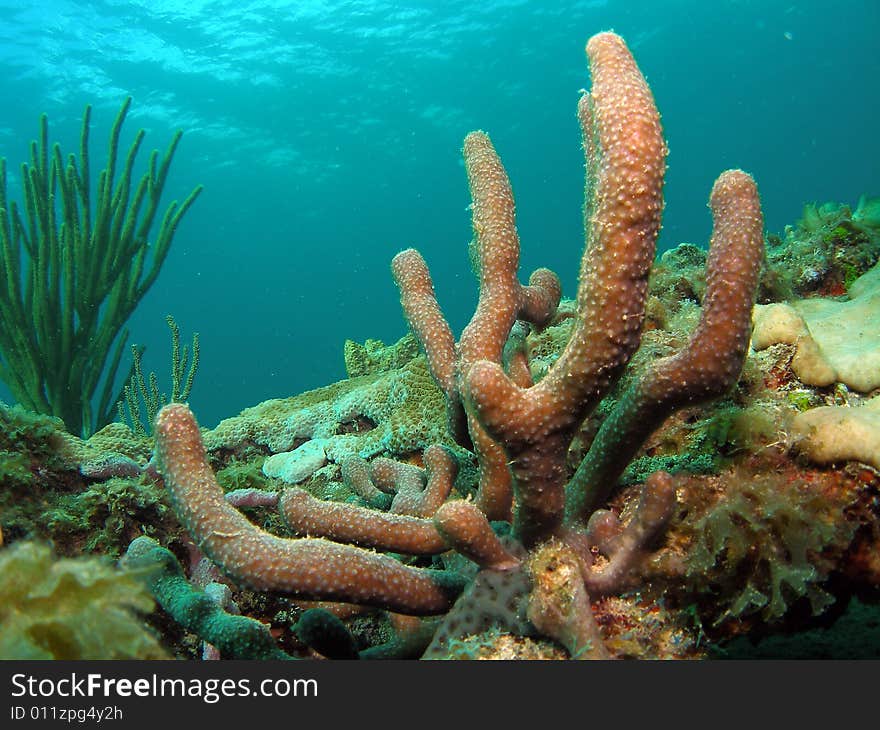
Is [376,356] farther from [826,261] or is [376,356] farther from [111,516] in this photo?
[826,261]

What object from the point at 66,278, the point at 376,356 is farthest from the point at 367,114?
the point at 376,356

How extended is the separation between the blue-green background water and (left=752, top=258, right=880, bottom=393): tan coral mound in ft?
14.7

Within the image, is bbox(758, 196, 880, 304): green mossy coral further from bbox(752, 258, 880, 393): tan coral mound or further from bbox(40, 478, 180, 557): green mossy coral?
bbox(40, 478, 180, 557): green mossy coral

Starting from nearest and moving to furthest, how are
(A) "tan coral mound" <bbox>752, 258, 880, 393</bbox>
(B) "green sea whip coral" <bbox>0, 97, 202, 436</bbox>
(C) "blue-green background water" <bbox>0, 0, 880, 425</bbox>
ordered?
(A) "tan coral mound" <bbox>752, 258, 880, 393</bbox>, (B) "green sea whip coral" <bbox>0, 97, 202, 436</bbox>, (C) "blue-green background water" <bbox>0, 0, 880, 425</bbox>

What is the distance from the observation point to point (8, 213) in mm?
5992

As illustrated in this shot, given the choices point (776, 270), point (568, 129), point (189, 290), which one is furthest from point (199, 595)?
point (189, 290)

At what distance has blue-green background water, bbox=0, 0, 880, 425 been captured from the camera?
26531 mm

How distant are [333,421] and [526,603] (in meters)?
2.82

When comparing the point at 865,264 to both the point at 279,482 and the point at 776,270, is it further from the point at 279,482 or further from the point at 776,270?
the point at 279,482

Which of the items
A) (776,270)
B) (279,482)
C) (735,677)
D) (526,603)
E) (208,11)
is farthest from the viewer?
(208,11)

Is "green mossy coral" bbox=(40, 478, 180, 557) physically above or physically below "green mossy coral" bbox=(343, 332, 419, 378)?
below

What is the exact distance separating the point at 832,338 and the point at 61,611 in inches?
132

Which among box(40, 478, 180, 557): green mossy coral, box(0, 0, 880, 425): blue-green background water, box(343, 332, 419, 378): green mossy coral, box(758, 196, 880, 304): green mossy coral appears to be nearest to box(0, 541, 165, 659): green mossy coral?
box(40, 478, 180, 557): green mossy coral

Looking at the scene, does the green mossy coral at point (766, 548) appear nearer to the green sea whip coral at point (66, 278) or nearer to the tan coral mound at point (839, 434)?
the tan coral mound at point (839, 434)
